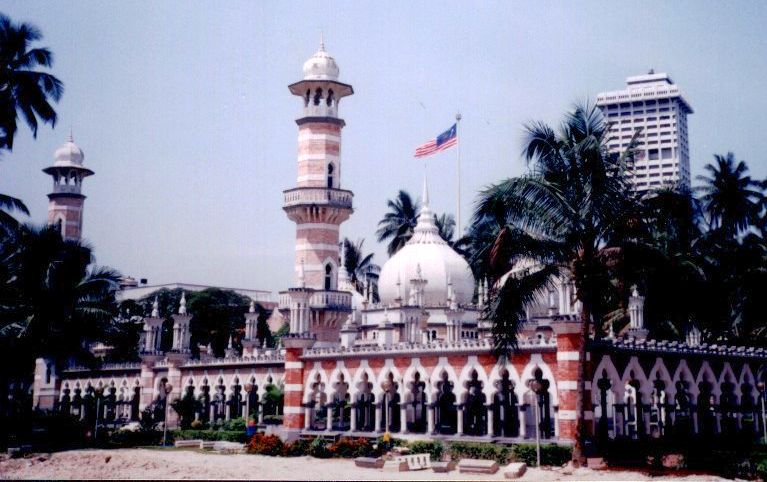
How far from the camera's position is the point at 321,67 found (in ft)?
164

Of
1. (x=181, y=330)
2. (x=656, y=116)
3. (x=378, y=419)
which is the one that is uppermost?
(x=656, y=116)

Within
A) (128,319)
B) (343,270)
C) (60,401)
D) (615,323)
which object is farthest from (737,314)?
(128,319)

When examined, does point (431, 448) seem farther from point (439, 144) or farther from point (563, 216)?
point (439, 144)

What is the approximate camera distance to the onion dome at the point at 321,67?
49.9 metres

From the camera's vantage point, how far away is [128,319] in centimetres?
7106

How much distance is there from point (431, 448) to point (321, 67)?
2857 cm

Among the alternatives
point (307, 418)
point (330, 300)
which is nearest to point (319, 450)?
point (307, 418)

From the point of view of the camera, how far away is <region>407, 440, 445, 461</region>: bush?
28.1m

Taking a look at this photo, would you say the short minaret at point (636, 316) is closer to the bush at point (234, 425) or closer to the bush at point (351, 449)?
the bush at point (351, 449)

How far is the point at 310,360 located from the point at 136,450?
8.11 meters

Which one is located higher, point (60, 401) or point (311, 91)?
point (311, 91)

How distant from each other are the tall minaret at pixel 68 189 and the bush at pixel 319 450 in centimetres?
4269

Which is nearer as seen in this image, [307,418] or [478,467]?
[478,467]

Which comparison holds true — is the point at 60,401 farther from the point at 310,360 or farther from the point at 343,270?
the point at 310,360
